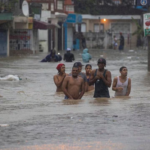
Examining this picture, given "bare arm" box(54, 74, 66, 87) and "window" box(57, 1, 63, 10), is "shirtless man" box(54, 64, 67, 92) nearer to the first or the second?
"bare arm" box(54, 74, 66, 87)

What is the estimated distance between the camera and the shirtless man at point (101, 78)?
12.0 metres

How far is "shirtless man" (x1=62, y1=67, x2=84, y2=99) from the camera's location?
11.9 metres

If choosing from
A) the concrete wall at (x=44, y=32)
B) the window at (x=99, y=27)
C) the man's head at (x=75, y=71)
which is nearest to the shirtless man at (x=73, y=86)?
the man's head at (x=75, y=71)

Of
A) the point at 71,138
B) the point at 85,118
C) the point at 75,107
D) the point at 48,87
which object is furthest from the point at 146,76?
the point at 71,138

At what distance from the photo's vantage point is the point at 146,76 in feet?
68.5

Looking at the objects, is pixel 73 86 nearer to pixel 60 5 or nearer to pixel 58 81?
pixel 58 81

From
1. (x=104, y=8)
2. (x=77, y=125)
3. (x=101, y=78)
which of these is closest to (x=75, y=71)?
(x=101, y=78)

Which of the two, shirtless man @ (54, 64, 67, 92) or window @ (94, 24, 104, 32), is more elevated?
window @ (94, 24, 104, 32)

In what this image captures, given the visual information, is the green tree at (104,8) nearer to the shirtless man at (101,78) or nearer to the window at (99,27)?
the window at (99,27)

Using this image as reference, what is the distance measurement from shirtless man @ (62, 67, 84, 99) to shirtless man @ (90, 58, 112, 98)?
28 centimetres

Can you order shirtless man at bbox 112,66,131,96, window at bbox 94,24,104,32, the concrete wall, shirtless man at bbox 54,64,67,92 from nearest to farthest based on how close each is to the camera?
shirtless man at bbox 112,66,131,96
shirtless man at bbox 54,64,67,92
the concrete wall
window at bbox 94,24,104,32

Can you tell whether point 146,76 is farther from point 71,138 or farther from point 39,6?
point 39,6

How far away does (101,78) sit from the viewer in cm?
1196

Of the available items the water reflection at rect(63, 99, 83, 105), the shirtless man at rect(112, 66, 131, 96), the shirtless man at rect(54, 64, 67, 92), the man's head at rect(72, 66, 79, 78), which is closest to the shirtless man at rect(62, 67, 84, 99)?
the man's head at rect(72, 66, 79, 78)
